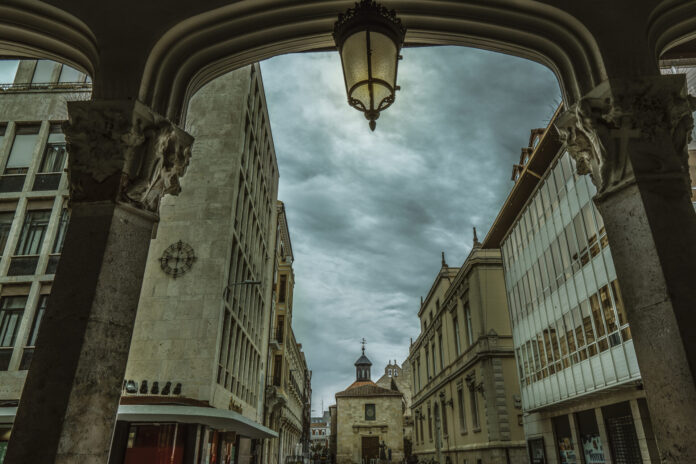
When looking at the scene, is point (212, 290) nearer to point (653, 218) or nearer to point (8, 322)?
point (8, 322)

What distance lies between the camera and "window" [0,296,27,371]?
1792cm

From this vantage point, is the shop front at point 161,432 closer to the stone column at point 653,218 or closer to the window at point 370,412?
the stone column at point 653,218

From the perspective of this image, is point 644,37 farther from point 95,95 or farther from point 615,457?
point 615,457

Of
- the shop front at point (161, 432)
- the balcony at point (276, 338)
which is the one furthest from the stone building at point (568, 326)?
the balcony at point (276, 338)

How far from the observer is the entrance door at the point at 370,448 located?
219 feet

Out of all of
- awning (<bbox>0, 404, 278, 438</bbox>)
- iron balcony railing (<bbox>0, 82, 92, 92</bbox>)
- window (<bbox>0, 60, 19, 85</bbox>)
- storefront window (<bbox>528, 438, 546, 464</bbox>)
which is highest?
window (<bbox>0, 60, 19, 85</bbox>)

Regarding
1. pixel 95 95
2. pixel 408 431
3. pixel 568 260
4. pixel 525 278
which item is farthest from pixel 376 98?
pixel 408 431

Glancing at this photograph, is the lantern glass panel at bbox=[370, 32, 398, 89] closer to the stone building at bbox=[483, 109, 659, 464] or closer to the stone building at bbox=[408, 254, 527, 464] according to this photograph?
the stone building at bbox=[483, 109, 659, 464]

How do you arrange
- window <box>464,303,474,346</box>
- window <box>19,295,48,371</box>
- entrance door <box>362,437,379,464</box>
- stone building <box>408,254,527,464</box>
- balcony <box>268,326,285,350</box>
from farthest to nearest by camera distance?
entrance door <box>362,437,379,464</box>
balcony <box>268,326,285,350</box>
window <box>464,303,474,346</box>
stone building <box>408,254,527,464</box>
window <box>19,295,48,371</box>

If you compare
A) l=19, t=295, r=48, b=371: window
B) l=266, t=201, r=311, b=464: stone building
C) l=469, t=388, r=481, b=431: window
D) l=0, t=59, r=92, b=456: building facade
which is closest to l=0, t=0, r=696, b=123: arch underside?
l=0, t=59, r=92, b=456: building facade

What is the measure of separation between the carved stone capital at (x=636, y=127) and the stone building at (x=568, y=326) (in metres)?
12.1

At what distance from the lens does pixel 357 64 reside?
384 cm

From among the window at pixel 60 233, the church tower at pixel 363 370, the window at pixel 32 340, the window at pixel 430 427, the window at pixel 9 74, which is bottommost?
the window at pixel 430 427

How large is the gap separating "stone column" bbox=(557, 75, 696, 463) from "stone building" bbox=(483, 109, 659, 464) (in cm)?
1213
